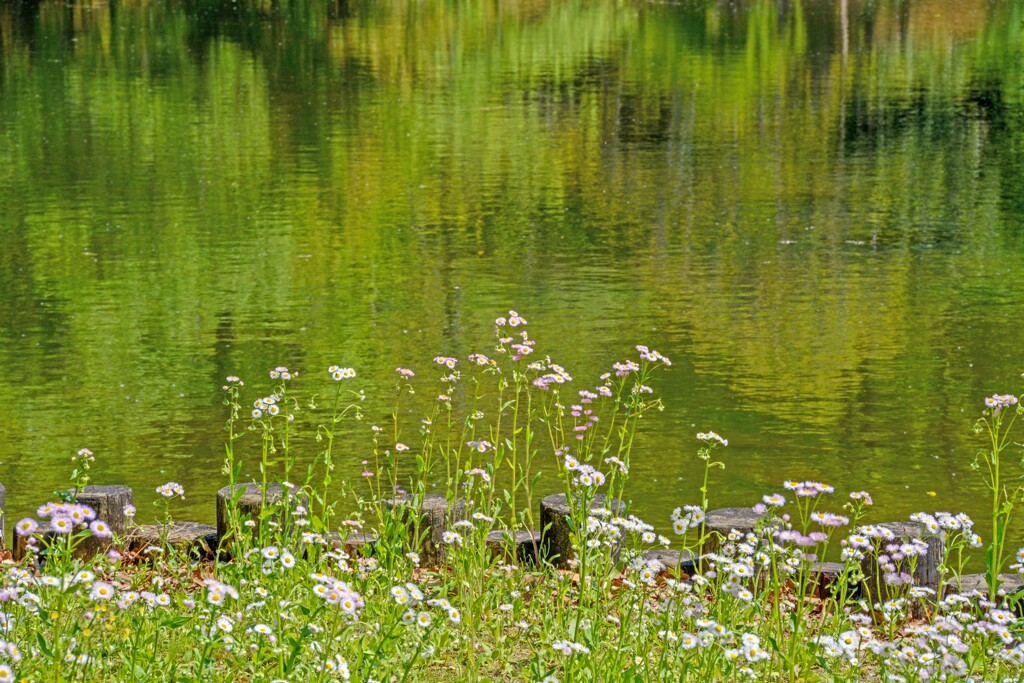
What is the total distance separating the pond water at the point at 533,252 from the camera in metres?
8.23

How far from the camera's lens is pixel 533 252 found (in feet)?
42.3

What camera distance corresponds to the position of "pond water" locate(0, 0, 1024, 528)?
27.0 ft

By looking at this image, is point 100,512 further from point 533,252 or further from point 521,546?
point 533,252

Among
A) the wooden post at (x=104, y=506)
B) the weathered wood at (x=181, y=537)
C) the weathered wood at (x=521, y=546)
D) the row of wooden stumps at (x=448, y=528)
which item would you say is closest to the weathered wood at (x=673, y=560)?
the row of wooden stumps at (x=448, y=528)

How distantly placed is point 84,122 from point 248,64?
934cm

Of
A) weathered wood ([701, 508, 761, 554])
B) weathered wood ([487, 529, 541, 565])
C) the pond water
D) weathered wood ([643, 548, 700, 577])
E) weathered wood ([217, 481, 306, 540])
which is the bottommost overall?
the pond water

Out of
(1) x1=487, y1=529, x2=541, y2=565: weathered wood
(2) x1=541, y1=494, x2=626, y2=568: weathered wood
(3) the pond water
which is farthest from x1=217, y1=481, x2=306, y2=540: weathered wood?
(3) the pond water

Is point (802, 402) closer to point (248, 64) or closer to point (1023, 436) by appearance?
point (1023, 436)

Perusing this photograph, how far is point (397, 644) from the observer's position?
13.2 ft

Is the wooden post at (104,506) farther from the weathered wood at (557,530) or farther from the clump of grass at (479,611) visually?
the weathered wood at (557,530)

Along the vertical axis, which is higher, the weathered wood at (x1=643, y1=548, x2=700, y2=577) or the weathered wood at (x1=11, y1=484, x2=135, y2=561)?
the weathered wood at (x1=11, y1=484, x2=135, y2=561)

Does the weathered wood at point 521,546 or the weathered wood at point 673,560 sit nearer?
the weathered wood at point 673,560

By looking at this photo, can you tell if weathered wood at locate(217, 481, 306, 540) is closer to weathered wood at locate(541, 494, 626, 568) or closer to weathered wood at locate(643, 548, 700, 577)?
weathered wood at locate(541, 494, 626, 568)

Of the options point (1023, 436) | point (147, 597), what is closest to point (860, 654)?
point (147, 597)
